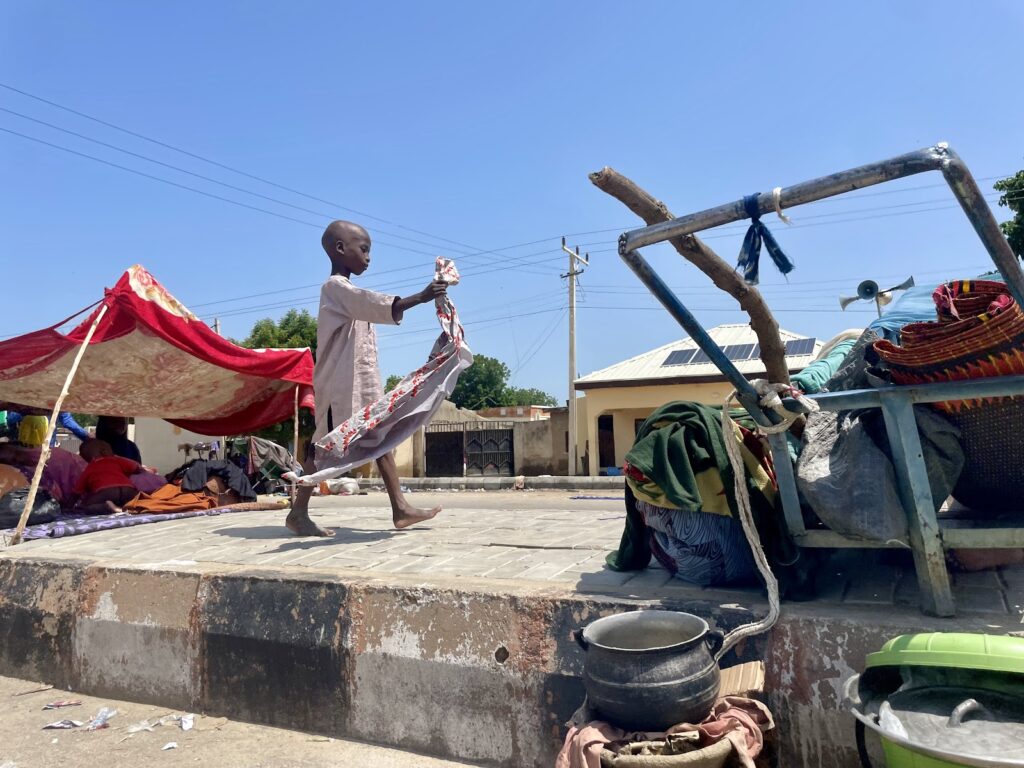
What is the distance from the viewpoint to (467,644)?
2703 millimetres

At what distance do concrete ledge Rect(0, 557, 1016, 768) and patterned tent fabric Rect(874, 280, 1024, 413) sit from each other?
702 mm

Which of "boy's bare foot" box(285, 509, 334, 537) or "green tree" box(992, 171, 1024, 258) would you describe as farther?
"green tree" box(992, 171, 1024, 258)

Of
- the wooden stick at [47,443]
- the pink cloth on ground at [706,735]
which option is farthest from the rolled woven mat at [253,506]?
the pink cloth on ground at [706,735]

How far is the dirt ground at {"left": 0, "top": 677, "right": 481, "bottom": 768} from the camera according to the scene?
272 cm

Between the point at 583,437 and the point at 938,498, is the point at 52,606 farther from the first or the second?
the point at 583,437

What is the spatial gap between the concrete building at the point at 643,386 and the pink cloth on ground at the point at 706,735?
17.4m

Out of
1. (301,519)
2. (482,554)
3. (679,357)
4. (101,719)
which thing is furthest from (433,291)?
(679,357)

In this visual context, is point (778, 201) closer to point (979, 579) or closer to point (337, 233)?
point (979, 579)

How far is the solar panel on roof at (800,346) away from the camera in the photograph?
1952cm

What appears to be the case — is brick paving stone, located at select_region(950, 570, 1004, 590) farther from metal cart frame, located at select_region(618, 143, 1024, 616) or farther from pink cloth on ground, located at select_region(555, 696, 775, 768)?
pink cloth on ground, located at select_region(555, 696, 775, 768)

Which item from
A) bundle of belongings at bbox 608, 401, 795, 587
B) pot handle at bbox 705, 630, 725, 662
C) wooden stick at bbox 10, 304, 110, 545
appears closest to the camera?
pot handle at bbox 705, 630, 725, 662

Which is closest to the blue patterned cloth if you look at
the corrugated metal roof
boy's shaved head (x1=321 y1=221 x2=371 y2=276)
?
boy's shaved head (x1=321 y1=221 x2=371 y2=276)

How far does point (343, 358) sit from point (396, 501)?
968 mm

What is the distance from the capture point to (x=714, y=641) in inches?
A: 81.0
